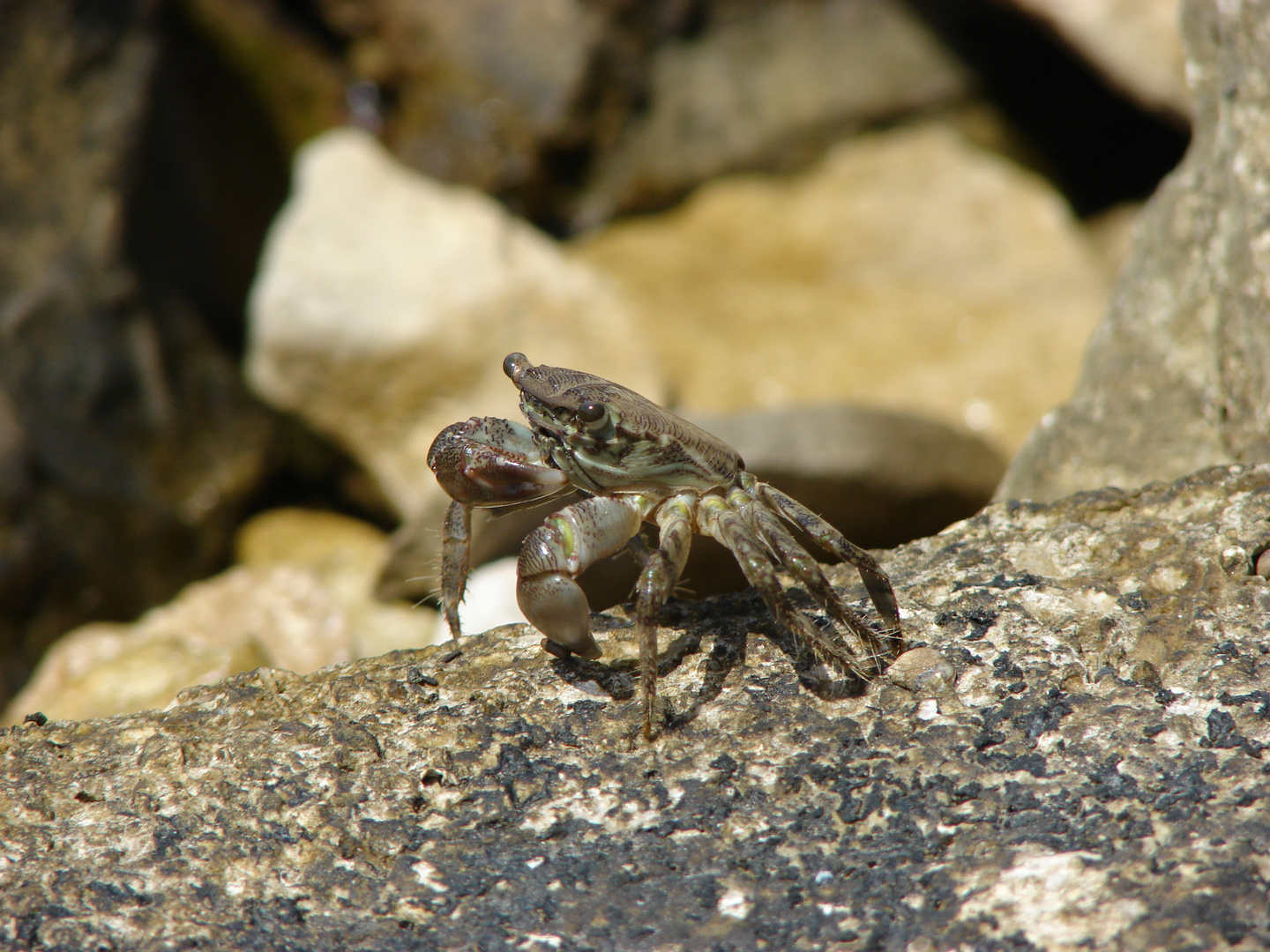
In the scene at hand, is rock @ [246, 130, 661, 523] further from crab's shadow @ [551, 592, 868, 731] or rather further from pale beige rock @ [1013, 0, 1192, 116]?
pale beige rock @ [1013, 0, 1192, 116]

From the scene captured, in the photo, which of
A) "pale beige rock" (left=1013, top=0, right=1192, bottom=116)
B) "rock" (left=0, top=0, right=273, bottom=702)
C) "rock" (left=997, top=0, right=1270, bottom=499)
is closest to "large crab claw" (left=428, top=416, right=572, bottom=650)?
"rock" (left=997, top=0, right=1270, bottom=499)

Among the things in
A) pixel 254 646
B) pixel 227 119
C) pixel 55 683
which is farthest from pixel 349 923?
pixel 227 119

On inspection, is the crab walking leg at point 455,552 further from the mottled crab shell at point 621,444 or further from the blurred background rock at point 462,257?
the blurred background rock at point 462,257

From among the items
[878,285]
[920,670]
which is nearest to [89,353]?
→ [920,670]

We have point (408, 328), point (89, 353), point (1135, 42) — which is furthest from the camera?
point (1135, 42)

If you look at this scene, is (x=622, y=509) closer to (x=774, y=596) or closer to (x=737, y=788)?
(x=774, y=596)
